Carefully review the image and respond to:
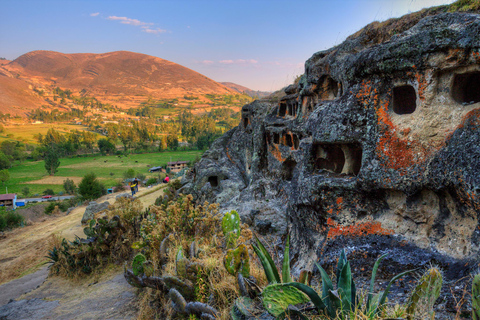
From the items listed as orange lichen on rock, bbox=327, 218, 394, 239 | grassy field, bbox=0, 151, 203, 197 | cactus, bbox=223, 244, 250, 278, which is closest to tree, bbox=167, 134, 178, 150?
grassy field, bbox=0, 151, 203, 197

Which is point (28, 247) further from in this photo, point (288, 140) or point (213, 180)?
point (288, 140)

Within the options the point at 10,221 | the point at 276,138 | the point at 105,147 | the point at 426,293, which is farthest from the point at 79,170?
the point at 426,293

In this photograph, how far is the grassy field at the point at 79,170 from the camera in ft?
197

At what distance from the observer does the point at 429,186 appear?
406cm

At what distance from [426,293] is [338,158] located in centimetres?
347

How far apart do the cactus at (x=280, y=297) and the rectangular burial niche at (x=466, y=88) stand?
3549 mm

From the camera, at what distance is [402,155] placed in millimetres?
4340

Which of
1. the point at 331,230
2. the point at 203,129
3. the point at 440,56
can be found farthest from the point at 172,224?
the point at 203,129

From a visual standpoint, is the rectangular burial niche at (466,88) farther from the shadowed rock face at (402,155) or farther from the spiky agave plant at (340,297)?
the spiky agave plant at (340,297)

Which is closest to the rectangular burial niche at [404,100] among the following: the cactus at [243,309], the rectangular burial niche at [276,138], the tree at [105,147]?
the cactus at [243,309]

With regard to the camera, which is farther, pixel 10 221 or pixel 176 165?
pixel 176 165

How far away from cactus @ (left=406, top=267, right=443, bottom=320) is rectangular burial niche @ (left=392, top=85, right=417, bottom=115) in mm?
2848

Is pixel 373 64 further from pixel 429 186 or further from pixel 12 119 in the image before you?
pixel 12 119

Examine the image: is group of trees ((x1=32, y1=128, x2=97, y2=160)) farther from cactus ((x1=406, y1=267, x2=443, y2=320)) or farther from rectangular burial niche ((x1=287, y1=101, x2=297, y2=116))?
cactus ((x1=406, y1=267, x2=443, y2=320))
